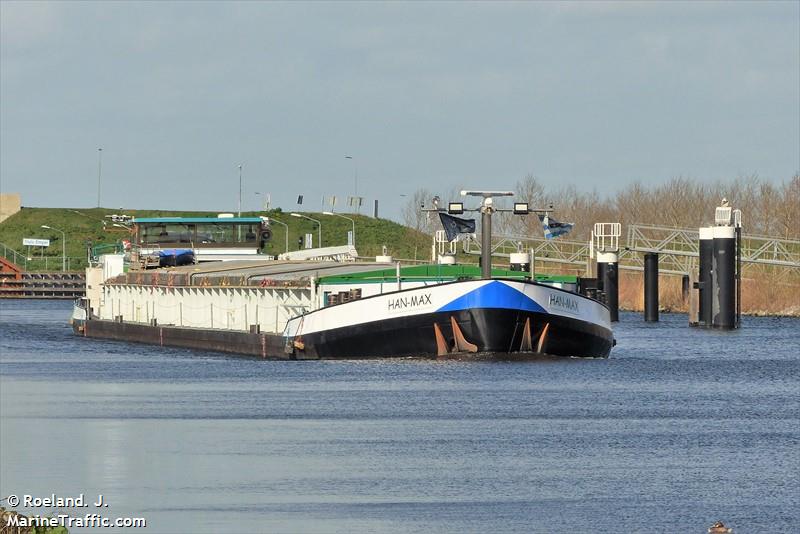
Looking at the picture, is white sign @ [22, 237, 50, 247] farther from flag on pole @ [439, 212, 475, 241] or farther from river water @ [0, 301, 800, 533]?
flag on pole @ [439, 212, 475, 241]

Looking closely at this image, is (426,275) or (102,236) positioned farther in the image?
(102,236)

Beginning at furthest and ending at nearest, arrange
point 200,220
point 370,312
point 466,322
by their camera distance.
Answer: point 200,220 → point 370,312 → point 466,322

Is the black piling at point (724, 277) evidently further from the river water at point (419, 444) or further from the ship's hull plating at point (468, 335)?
the ship's hull plating at point (468, 335)

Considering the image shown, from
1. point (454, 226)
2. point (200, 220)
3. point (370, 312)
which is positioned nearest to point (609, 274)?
point (200, 220)

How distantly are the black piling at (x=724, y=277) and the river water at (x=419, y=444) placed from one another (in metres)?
18.9

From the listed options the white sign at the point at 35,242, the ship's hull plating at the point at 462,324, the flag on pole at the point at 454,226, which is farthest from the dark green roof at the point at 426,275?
the white sign at the point at 35,242

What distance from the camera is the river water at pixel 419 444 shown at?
2492cm

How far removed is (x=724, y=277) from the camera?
254 ft

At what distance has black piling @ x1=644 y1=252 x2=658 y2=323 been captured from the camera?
9325cm

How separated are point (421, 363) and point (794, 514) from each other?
2790 centimetres

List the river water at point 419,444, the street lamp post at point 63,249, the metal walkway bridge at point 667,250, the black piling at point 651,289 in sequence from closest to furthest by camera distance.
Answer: the river water at point 419,444 → the black piling at point 651,289 → the metal walkway bridge at point 667,250 → the street lamp post at point 63,249

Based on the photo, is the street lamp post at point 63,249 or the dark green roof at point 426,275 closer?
the dark green roof at point 426,275

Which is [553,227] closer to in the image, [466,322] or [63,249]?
[466,322]

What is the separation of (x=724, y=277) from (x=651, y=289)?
54.5 feet
